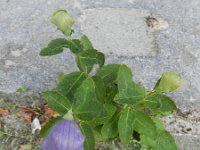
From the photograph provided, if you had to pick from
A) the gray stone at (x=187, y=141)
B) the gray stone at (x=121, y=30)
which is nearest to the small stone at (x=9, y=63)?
the gray stone at (x=121, y=30)

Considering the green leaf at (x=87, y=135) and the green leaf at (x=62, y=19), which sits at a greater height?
the green leaf at (x=62, y=19)

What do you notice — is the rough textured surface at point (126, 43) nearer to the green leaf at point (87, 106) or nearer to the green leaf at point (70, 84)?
the green leaf at point (70, 84)

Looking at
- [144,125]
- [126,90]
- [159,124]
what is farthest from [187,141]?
[126,90]

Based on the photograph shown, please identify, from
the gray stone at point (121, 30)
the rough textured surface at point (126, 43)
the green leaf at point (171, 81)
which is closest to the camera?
A: the green leaf at point (171, 81)

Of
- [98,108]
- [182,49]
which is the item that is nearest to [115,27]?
[182,49]

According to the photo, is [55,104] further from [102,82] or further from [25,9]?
[25,9]

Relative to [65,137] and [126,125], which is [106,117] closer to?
[126,125]

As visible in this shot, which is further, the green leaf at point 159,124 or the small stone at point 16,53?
the small stone at point 16,53
